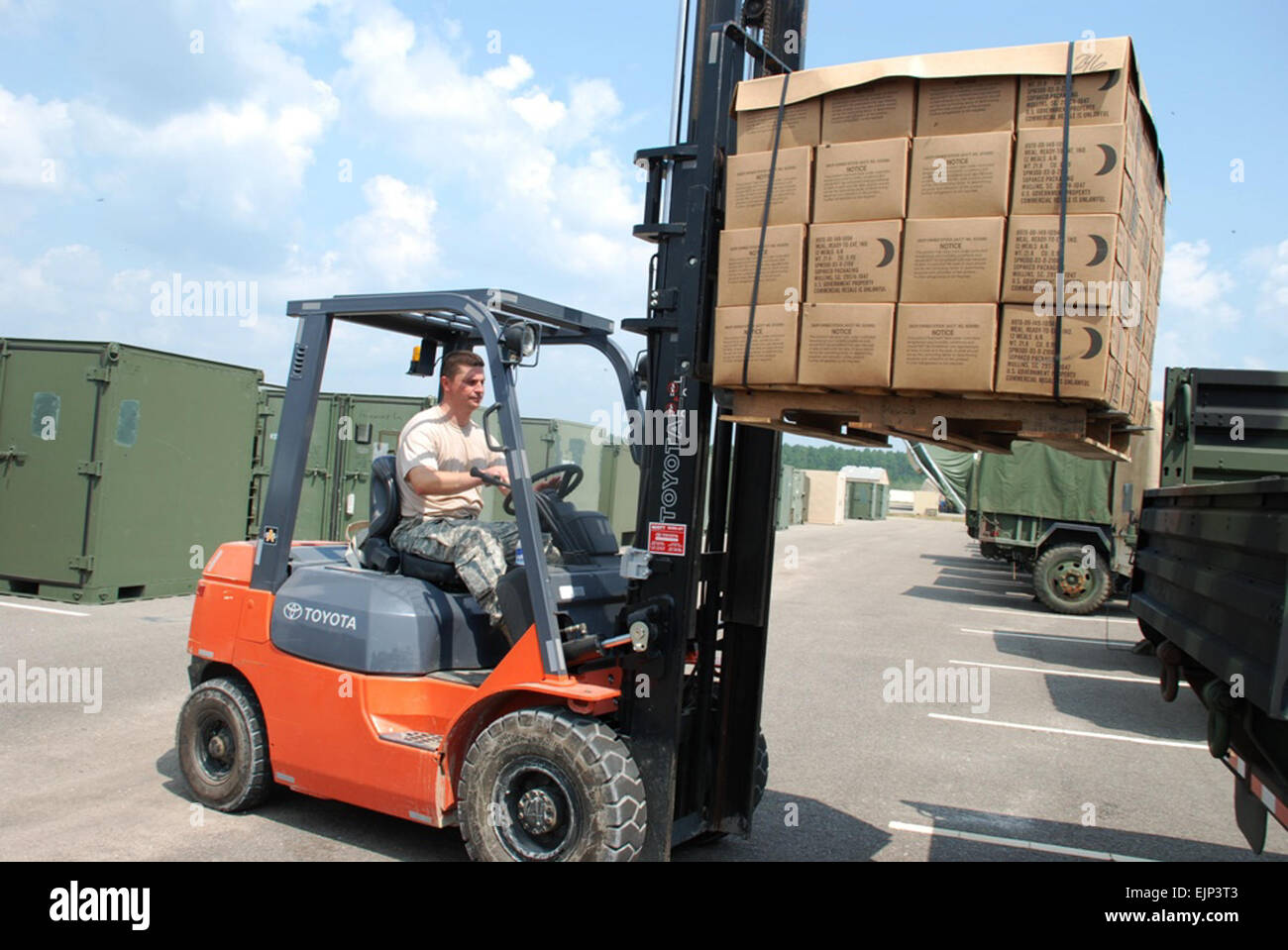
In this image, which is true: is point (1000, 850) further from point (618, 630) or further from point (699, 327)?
point (699, 327)

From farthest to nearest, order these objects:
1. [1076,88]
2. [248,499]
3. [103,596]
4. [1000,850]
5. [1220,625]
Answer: [248,499] < [103,596] < [1000,850] < [1220,625] < [1076,88]

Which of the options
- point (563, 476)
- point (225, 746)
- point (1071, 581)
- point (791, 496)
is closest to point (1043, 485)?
point (1071, 581)

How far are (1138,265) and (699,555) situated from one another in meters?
2.05

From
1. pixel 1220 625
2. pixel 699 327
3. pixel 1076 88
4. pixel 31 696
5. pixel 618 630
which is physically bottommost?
pixel 31 696

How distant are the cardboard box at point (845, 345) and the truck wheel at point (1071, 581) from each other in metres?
14.8

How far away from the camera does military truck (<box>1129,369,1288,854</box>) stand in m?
3.26

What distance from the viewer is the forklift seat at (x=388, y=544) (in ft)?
16.4

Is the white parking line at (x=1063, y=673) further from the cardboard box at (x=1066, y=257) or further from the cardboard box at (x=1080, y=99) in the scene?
the cardboard box at (x=1080, y=99)

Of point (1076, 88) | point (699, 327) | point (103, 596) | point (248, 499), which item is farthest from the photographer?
point (248, 499)

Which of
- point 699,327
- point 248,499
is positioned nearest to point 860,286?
point 699,327

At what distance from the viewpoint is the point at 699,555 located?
175 inches

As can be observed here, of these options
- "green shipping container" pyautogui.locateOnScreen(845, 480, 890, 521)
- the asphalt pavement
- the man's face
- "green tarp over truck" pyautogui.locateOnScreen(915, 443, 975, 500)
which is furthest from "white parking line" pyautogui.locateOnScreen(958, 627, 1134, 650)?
"green shipping container" pyautogui.locateOnScreen(845, 480, 890, 521)

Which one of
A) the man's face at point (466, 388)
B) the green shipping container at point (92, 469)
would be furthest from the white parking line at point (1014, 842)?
the green shipping container at point (92, 469)

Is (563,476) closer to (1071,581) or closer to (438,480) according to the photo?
(438,480)
